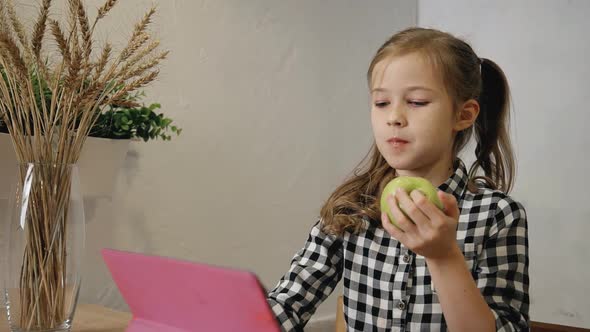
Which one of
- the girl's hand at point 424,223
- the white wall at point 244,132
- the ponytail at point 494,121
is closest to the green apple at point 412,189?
the girl's hand at point 424,223

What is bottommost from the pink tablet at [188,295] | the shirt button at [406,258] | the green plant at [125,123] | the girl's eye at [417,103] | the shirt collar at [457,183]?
the shirt button at [406,258]

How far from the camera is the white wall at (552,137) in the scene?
2.09 metres

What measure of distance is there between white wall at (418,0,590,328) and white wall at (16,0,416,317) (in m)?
0.55

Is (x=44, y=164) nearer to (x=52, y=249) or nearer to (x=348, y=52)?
(x=52, y=249)

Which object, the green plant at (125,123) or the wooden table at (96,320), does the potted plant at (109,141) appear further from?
the wooden table at (96,320)

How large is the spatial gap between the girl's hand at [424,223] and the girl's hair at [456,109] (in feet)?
1.02

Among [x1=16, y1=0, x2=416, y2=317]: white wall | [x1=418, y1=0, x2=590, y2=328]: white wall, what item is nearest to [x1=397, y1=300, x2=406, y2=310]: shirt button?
[x1=16, y1=0, x2=416, y2=317]: white wall

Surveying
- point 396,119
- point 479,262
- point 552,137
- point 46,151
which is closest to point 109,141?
point 46,151

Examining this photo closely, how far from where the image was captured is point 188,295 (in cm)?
65

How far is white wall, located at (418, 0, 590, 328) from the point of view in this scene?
2094 mm

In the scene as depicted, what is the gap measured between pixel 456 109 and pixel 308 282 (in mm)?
352

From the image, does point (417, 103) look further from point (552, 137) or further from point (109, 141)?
point (552, 137)

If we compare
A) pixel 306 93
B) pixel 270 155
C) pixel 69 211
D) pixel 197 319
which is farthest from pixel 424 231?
pixel 306 93

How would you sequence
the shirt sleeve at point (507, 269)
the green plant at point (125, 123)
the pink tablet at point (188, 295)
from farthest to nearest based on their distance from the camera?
the green plant at point (125, 123) → the shirt sleeve at point (507, 269) → the pink tablet at point (188, 295)
